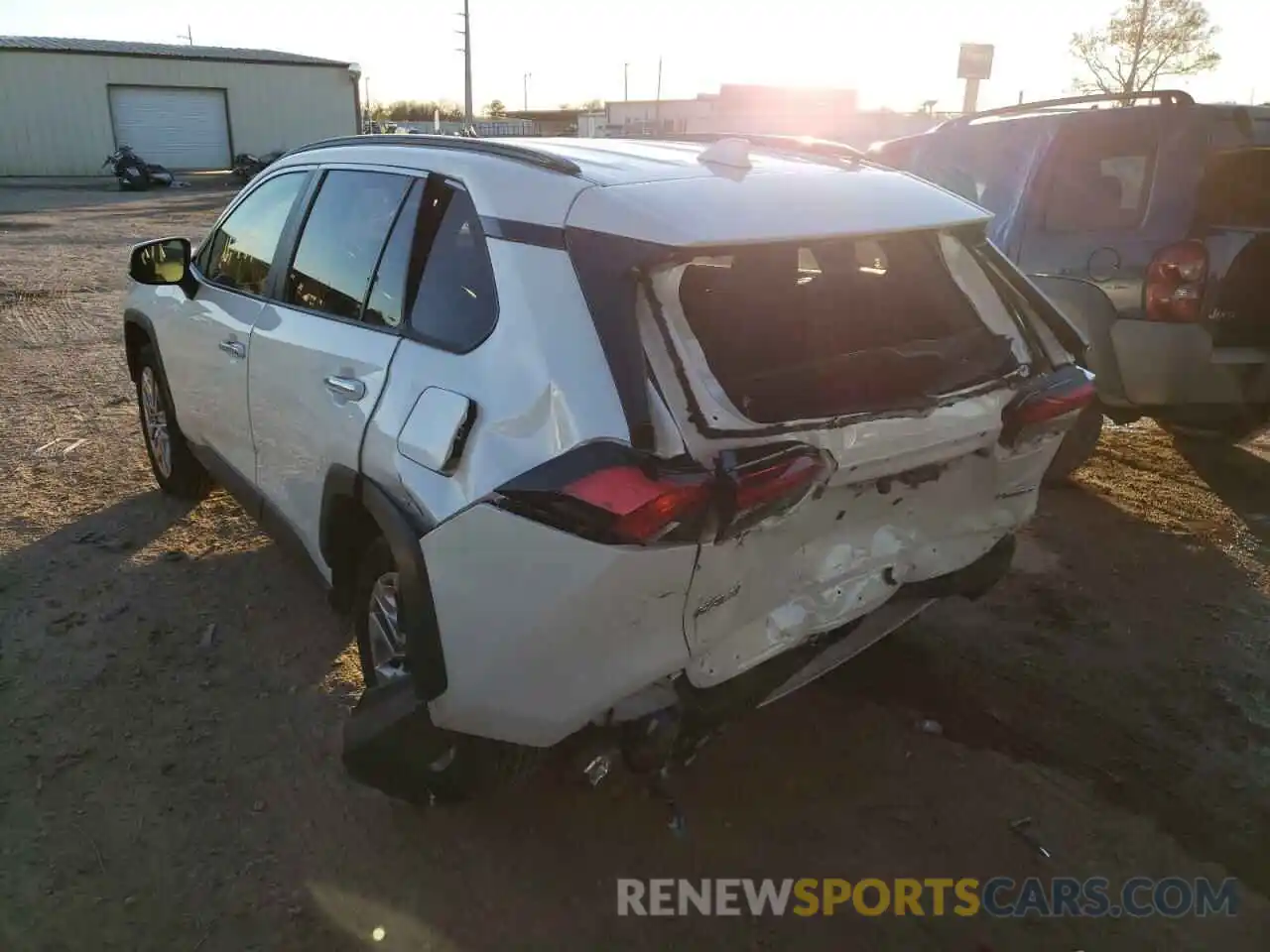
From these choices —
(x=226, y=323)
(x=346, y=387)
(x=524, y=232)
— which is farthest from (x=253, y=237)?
(x=524, y=232)

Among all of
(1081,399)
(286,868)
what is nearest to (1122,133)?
(1081,399)

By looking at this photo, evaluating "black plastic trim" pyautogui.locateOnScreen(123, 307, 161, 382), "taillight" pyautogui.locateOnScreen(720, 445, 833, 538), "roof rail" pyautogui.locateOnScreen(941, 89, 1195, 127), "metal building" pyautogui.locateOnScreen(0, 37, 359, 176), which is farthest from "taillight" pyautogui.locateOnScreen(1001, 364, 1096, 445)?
"metal building" pyautogui.locateOnScreen(0, 37, 359, 176)

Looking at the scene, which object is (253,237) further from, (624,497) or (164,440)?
(624,497)

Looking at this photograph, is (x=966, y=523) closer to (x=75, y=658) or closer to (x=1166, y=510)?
(x=1166, y=510)

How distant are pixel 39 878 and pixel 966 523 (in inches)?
106

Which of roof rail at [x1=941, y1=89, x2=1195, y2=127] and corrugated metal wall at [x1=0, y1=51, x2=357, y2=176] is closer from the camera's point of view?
roof rail at [x1=941, y1=89, x2=1195, y2=127]

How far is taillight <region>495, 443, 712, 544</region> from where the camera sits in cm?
191

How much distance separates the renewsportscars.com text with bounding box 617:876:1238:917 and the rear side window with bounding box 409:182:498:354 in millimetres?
1503

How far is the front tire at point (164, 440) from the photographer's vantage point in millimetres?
4613

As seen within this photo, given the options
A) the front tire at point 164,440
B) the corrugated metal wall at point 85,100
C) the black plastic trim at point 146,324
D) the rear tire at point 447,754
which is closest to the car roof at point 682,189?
the rear tire at point 447,754

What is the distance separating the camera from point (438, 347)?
2.46 metres

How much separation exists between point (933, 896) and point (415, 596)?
1.55 metres

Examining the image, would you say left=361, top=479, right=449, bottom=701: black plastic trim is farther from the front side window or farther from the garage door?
the garage door

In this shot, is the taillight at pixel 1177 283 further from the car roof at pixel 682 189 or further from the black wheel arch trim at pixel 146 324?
the black wheel arch trim at pixel 146 324
